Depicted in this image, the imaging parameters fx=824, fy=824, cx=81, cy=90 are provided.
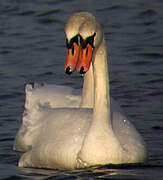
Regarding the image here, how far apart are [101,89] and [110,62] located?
5155 mm

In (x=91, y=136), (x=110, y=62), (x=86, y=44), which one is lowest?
(x=91, y=136)

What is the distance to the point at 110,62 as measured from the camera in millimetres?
14492

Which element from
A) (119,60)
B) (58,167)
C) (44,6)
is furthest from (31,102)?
(44,6)

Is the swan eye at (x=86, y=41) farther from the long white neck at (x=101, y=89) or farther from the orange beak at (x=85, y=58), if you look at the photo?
the long white neck at (x=101, y=89)

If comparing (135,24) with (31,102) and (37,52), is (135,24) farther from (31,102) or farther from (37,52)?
(31,102)

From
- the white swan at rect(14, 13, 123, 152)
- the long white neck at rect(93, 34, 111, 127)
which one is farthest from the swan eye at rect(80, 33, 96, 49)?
the white swan at rect(14, 13, 123, 152)

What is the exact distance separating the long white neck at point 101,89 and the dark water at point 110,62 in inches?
23.5

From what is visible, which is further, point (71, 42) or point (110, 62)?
point (110, 62)

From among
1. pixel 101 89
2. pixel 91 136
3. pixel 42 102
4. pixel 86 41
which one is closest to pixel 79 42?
pixel 86 41

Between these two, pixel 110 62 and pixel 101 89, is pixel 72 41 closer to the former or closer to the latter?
pixel 101 89

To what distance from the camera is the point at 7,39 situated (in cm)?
1638

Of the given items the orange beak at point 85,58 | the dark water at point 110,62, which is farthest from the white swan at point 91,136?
the dark water at point 110,62

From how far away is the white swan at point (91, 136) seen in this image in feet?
29.6

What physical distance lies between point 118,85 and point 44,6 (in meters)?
5.69
